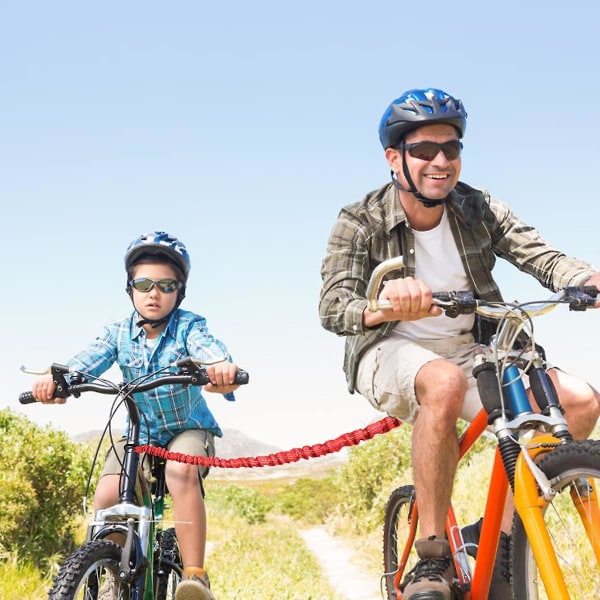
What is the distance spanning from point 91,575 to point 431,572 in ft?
4.95

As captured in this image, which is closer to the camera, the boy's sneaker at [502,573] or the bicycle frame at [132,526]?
the boy's sneaker at [502,573]

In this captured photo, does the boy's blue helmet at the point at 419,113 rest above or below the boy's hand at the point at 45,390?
above

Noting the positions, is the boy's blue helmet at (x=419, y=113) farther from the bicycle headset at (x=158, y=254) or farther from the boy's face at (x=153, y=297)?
the boy's face at (x=153, y=297)

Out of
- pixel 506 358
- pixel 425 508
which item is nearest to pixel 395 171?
pixel 506 358

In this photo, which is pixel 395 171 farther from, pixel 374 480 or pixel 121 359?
pixel 374 480

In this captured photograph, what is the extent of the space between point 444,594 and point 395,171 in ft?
6.73

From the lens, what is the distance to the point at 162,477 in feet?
13.5

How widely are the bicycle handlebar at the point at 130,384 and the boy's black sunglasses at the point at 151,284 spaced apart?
826 mm

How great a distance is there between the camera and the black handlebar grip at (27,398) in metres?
3.95

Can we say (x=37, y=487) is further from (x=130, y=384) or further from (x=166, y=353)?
(x=130, y=384)

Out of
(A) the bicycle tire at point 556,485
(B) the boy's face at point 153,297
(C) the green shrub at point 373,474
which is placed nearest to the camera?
(A) the bicycle tire at point 556,485

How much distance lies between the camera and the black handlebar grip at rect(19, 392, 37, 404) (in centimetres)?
395

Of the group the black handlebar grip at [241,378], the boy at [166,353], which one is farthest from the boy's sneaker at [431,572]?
the boy at [166,353]

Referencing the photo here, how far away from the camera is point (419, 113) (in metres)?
3.61
